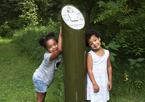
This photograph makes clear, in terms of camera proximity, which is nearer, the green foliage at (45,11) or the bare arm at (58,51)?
the bare arm at (58,51)

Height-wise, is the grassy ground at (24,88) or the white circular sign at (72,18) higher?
the white circular sign at (72,18)

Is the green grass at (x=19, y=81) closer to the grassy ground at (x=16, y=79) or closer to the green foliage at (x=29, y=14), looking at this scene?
the grassy ground at (x=16, y=79)

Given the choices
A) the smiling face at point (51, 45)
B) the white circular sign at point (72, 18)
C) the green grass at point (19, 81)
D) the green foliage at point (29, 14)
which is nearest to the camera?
the white circular sign at point (72, 18)

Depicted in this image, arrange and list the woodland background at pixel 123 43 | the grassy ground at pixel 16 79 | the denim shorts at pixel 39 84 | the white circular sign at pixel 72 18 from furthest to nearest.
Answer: the grassy ground at pixel 16 79
the woodland background at pixel 123 43
the denim shorts at pixel 39 84
the white circular sign at pixel 72 18

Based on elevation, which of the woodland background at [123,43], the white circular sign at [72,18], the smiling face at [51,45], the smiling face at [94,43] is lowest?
the woodland background at [123,43]

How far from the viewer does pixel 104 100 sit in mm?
1998

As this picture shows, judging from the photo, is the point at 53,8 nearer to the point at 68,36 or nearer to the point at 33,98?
the point at 33,98

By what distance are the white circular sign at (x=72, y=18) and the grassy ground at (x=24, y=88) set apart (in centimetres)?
208

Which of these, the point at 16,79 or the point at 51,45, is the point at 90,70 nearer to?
the point at 51,45

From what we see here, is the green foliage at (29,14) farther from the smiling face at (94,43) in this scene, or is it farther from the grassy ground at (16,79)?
the smiling face at (94,43)

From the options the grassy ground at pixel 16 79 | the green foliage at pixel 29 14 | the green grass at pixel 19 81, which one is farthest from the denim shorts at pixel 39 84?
the green foliage at pixel 29 14

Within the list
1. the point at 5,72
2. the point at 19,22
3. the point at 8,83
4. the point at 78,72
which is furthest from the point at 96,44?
the point at 19,22

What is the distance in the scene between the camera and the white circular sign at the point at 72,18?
1583 millimetres

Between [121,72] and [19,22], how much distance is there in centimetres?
1179
